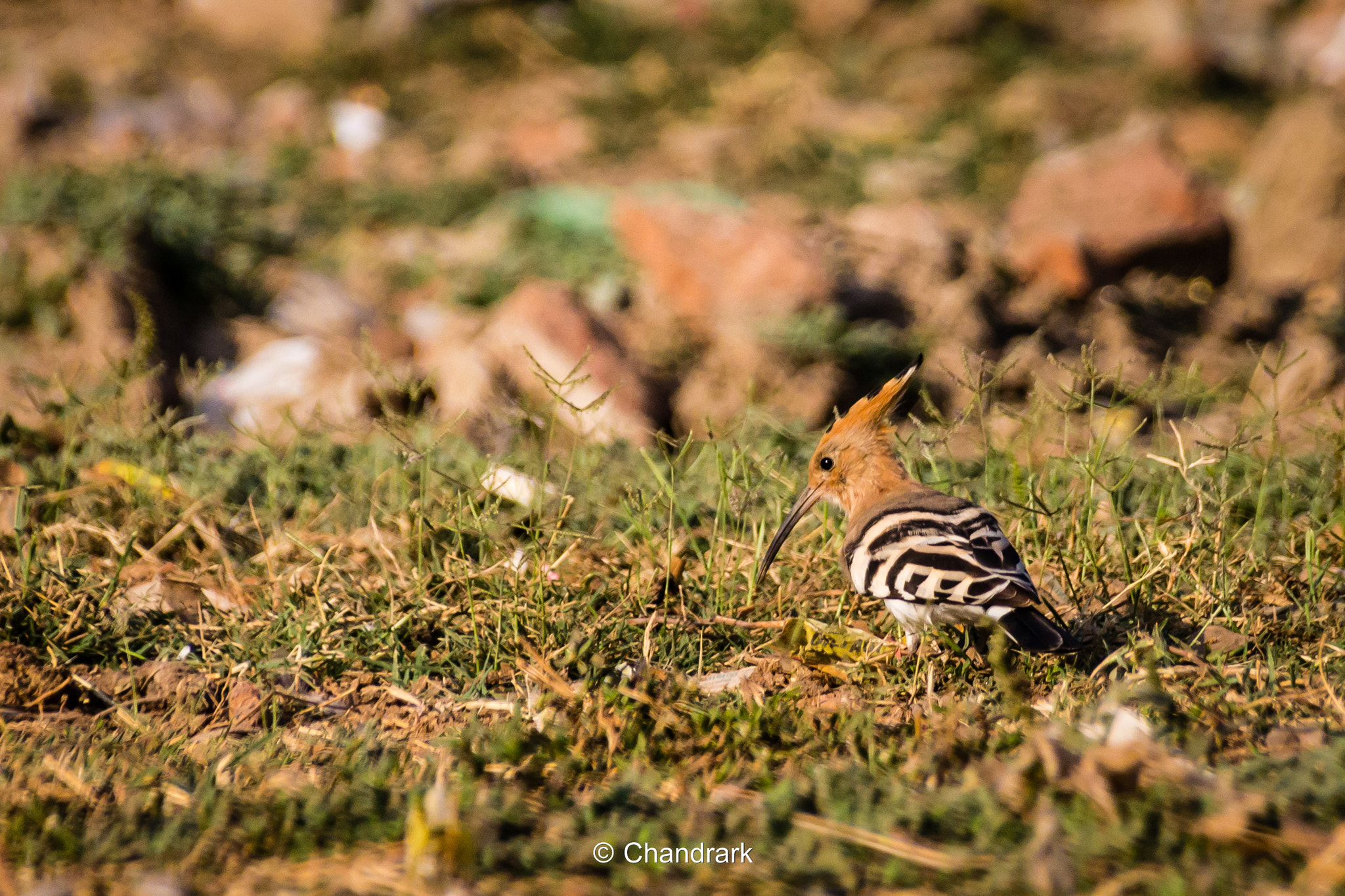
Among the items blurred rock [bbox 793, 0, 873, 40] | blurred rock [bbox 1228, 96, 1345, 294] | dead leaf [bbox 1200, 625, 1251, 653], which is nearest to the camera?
dead leaf [bbox 1200, 625, 1251, 653]

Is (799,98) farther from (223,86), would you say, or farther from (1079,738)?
(1079,738)

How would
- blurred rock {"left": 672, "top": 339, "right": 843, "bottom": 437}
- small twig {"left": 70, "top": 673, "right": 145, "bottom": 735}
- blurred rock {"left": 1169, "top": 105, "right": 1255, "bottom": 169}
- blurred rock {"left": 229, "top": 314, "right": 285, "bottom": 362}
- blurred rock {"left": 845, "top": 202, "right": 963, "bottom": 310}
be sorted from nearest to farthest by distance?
small twig {"left": 70, "top": 673, "right": 145, "bottom": 735}, blurred rock {"left": 672, "top": 339, "right": 843, "bottom": 437}, blurred rock {"left": 229, "top": 314, "right": 285, "bottom": 362}, blurred rock {"left": 845, "top": 202, "right": 963, "bottom": 310}, blurred rock {"left": 1169, "top": 105, "right": 1255, "bottom": 169}

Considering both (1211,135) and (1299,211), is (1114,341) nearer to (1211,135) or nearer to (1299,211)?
(1299,211)

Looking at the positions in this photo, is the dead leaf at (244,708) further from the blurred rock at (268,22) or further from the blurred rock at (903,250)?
the blurred rock at (268,22)

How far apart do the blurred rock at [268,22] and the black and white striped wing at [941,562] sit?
8.34 metres

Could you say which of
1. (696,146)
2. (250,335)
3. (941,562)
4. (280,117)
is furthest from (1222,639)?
(280,117)

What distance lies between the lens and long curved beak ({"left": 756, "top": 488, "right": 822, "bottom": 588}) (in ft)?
10.00

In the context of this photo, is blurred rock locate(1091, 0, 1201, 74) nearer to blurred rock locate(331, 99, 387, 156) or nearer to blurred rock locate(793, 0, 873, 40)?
blurred rock locate(793, 0, 873, 40)

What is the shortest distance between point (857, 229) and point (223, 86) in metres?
5.46

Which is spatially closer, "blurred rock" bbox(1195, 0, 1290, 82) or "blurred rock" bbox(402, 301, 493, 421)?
"blurred rock" bbox(402, 301, 493, 421)

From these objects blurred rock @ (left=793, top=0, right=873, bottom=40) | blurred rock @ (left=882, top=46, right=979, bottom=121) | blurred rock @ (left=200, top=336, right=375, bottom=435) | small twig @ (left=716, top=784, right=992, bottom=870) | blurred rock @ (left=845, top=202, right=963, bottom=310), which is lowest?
small twig @ (left=716, top=784, right=992, bottom=870)

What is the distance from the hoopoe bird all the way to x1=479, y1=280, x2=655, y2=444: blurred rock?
1.08 meters

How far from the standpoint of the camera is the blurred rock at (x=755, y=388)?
4.57m

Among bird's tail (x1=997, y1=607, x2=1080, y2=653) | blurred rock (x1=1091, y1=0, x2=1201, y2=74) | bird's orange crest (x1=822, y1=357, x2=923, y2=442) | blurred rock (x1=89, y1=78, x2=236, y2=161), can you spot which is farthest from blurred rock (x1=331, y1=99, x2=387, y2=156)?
bird's tail (x1=997, y1=607, x2=1080, y2=653)
